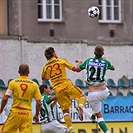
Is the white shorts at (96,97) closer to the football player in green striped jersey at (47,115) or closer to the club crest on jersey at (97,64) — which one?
the club crest on jersey at (97,64)

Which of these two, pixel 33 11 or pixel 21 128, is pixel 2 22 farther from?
pixel 21 128

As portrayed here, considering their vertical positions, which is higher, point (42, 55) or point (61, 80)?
point (61, 80)

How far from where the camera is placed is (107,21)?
161 ft

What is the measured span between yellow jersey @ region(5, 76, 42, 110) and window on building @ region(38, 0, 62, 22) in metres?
20.5

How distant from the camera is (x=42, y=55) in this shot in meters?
45.1

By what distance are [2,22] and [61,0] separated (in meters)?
3.16

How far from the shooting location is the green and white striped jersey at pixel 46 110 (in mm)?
30172

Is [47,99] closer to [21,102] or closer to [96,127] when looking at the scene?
[21,102]

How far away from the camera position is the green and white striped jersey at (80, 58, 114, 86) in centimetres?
2866

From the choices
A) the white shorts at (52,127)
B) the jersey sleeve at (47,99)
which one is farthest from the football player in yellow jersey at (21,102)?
the white shorts at (52,127)

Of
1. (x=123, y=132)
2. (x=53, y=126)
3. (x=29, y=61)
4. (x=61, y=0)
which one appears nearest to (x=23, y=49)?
(x=29, y=61)

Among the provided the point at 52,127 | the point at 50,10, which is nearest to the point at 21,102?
the point at 52,127

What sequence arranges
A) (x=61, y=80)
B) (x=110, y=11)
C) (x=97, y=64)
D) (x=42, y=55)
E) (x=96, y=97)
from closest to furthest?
(x=97, y=64) < (x=96, y=97) < (x=61, y=80) < (x=42, y=55) < (x=110, y=11)

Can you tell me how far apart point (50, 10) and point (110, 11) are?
2.99 metres
